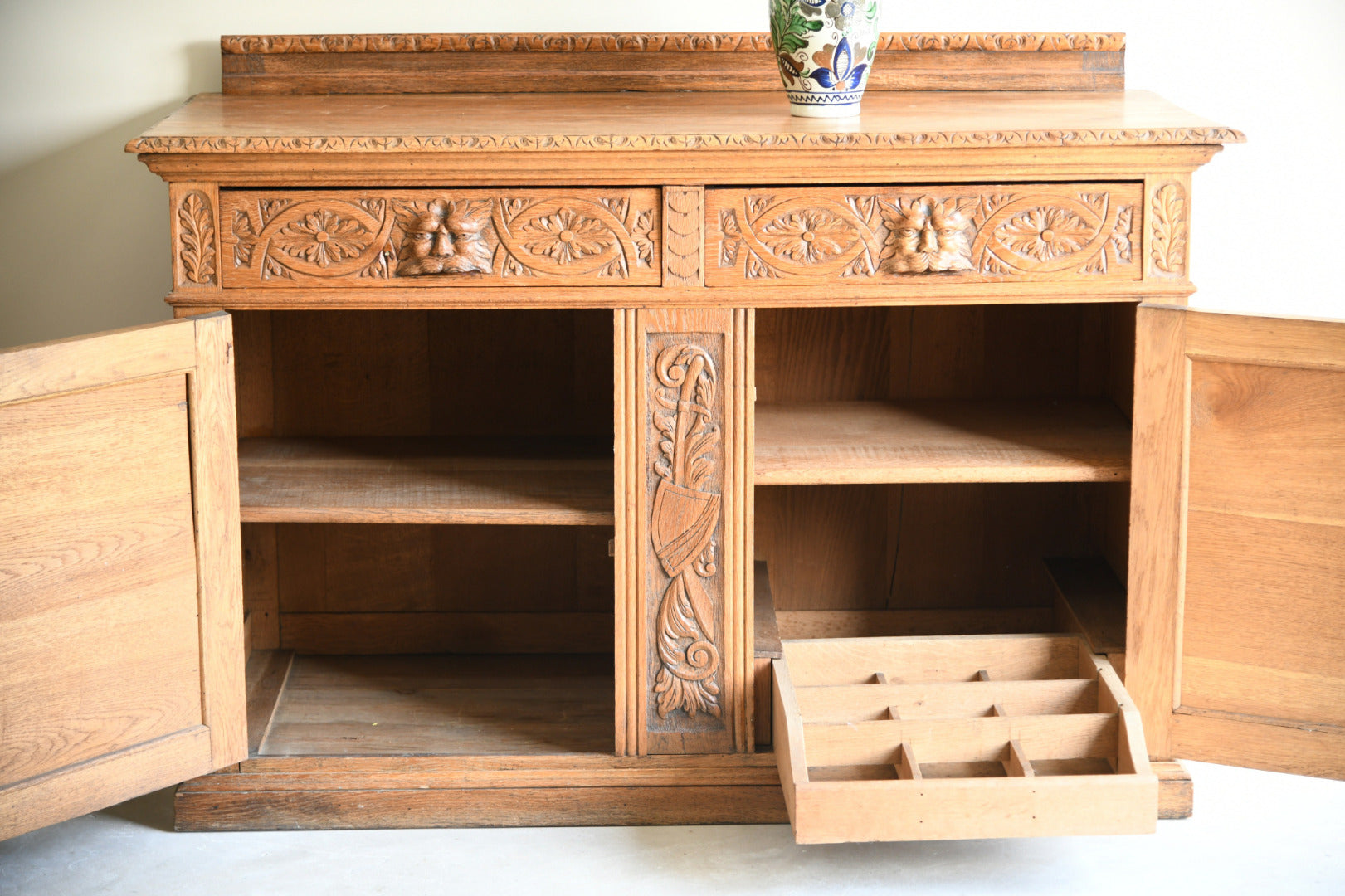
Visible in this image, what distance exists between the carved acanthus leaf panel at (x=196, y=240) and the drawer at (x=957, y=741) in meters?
0.99

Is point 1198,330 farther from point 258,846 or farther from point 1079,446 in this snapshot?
point 258,846

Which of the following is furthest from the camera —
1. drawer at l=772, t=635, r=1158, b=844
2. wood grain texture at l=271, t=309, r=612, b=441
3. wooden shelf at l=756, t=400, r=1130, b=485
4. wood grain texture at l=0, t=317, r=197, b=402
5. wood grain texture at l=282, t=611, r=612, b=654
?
wood grain texture at l=282, t=611, r=612, b=654

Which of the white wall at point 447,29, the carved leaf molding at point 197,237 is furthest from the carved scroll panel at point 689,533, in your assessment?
the white wall at point 447,29

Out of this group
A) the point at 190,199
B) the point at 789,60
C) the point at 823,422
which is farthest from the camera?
the point at 823,422

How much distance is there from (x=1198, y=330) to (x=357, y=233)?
1.16 m

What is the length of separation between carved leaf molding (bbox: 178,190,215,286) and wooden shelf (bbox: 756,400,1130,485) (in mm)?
826

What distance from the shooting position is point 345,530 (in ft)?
8.43

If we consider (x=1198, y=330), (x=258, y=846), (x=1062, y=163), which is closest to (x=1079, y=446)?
(x=1198, y=330)

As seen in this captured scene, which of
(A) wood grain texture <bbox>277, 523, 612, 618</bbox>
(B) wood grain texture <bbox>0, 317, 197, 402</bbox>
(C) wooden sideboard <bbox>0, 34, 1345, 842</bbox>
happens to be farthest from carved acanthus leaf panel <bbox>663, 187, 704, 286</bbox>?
(A) wood grain texture <bbox>277, 523, 612, 618</bbox>

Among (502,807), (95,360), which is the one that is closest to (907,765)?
(502,807)

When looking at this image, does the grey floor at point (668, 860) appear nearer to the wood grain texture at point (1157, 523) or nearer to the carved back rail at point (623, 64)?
the wood grain texture at point (1157, 523)

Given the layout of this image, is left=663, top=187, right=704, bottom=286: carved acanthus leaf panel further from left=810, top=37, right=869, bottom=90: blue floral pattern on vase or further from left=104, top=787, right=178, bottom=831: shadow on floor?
left=104, top=787, right=178, bottom=831: shadow on floor

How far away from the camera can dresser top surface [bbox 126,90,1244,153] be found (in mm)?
1881

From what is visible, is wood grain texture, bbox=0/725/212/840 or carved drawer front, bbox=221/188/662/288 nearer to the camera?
wood grain texture, bbox=0/725/212/840
